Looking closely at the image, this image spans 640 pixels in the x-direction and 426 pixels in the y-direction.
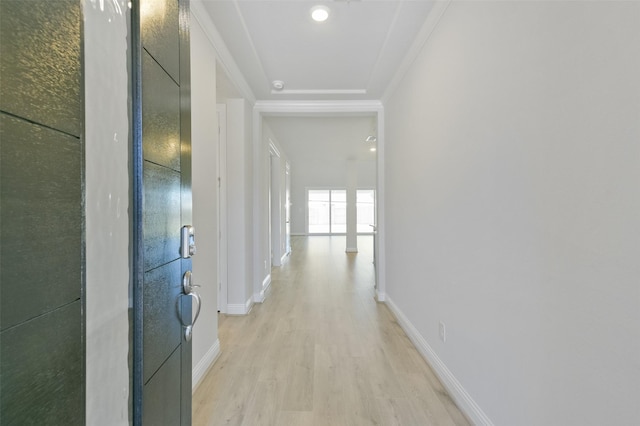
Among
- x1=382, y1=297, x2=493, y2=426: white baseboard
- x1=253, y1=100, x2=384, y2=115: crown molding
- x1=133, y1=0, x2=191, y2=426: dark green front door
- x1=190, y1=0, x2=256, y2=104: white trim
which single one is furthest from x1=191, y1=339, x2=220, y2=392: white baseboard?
x1=253, y1=100, x2=384, y2=115: crown molding

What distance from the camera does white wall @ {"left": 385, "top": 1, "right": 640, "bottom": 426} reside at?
2.66ft

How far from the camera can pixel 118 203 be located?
0.71m

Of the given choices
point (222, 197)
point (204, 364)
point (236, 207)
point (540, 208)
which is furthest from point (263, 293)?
point (540, 208)

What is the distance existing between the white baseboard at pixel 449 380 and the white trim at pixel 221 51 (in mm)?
2854

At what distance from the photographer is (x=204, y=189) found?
2025mm

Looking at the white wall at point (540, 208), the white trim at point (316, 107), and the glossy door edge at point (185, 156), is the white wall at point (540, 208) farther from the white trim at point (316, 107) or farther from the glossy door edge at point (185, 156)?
the white trim at point (316, 107)

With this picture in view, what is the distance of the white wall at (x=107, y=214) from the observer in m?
0.62

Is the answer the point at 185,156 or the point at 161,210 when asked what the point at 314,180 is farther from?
the point at 161,210

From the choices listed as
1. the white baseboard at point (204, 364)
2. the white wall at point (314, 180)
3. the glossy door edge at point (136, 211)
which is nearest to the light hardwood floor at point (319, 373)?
the white baseboard at point (204, 364)

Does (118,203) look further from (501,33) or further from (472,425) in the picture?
(472,425)

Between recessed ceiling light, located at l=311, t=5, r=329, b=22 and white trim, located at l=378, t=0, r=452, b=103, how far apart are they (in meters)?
0.74

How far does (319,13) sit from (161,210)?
6.08 ft

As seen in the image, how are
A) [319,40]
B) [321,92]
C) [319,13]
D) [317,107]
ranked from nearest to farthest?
1. [319,13]
2. [319,40]
3. [321,92]
4. [317,107]

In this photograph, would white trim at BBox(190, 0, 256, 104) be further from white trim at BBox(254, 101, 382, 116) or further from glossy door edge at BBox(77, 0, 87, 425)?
glossy door edge at BBox(77, 0, 87, 425)
